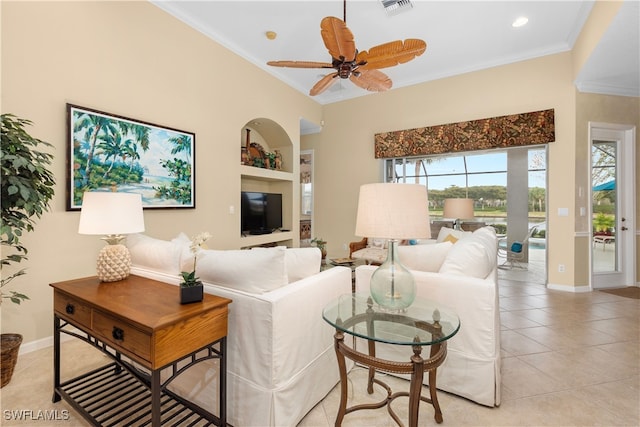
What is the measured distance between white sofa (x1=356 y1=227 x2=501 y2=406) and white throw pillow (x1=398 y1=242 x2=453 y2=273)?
0.09 meters

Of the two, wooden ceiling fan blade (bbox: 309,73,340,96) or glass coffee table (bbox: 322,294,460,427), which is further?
wooden ceiling fan blade (bbox: 309,73,340,96)

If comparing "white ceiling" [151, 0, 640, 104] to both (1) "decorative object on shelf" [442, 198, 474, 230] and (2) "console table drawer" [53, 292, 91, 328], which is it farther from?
(2) "console table drawer" [53, 292, 91, 328]

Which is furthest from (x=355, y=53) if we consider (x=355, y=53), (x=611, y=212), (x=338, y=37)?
(x=611, y=212)

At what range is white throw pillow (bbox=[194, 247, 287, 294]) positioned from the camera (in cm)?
150

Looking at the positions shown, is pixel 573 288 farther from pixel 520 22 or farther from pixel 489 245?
pixel 520 22

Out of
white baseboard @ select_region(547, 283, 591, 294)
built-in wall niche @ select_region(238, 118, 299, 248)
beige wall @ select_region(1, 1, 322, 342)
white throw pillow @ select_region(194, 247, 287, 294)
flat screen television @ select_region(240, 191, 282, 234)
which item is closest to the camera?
white throw pillow @ select_region(194, 247, 287, 294)

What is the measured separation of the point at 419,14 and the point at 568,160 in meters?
2.88

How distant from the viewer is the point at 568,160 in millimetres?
4012

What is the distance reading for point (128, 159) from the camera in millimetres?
2934

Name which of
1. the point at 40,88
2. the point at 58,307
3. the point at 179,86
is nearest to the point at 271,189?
the point at 179,86

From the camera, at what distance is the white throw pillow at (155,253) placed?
5.93ft

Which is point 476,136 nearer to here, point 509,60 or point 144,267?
point 509,60

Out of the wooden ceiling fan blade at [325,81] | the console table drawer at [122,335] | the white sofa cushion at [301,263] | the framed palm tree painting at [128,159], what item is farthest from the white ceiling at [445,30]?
the console table drawer at [122,335]

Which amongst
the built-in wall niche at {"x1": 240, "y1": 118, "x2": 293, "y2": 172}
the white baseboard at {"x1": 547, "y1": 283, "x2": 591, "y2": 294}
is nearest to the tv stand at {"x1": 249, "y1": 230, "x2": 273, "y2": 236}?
the built-in wall niche at {"x1": 240, "y1": 118, "x2": 293, "y2": 172}
